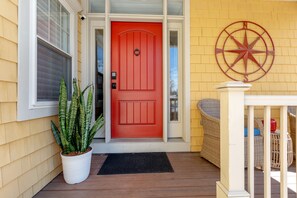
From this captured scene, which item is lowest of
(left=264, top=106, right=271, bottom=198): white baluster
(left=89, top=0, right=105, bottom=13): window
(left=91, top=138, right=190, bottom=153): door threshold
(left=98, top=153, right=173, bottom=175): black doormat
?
(left=98, top=153, right=173, bottom=175): black doormat

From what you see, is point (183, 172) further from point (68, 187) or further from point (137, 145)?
point (68, 187)

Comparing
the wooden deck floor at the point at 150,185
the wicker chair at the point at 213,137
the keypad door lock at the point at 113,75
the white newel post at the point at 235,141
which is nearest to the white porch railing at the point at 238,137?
the white newel post at the point at 235,141

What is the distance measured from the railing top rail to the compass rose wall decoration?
1.81m

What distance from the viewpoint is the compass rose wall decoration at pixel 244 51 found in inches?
119

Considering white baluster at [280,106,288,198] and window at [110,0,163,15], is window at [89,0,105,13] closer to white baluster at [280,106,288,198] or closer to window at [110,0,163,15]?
window at [110,0,163,15]

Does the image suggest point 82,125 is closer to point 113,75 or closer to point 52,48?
point 52,48

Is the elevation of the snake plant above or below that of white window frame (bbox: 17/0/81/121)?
below

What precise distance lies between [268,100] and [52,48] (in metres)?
2.07

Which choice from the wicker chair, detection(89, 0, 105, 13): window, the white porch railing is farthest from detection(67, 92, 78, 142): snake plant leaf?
detection(89, 0, 105, 13): window

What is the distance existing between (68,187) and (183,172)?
123 cm

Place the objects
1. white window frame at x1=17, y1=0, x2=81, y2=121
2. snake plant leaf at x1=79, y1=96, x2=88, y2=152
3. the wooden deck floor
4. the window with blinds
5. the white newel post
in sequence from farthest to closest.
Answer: snake plant leaf at x1=79, y1=96, x2=88, y2=152
the window with blinds
the wooden deck floor
white window frame at x1=17, y1=0, x2=81, y2=121
the white newel post

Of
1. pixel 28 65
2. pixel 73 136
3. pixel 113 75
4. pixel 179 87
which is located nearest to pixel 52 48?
pixel 28 65

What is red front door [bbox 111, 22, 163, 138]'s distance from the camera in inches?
120

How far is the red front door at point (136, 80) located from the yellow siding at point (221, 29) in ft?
1.89
